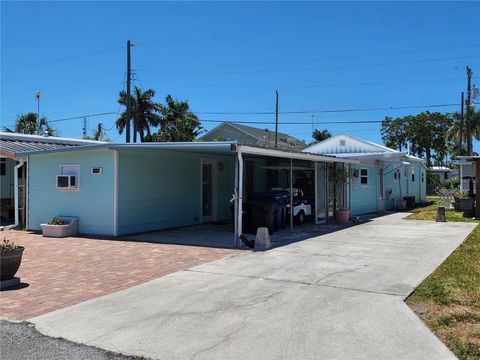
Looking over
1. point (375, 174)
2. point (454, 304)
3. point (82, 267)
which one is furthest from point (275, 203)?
point (375, 174)

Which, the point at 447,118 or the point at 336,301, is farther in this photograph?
the point at 447,118

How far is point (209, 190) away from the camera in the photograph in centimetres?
1586

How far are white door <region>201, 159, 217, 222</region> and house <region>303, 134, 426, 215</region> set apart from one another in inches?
230

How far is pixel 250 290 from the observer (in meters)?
6.24

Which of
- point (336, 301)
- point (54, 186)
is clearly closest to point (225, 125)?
point (54, 186)

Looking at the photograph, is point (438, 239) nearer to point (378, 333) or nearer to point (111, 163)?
point (378, 333)

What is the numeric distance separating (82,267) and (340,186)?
36.8ft

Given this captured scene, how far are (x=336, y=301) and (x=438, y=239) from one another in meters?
6.89

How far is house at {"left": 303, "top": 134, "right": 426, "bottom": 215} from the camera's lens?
765 inches

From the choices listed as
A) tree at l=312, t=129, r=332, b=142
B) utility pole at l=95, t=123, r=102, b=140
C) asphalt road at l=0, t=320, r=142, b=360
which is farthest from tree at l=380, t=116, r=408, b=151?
asphalt road at l=0, t=320, r=142, b=360

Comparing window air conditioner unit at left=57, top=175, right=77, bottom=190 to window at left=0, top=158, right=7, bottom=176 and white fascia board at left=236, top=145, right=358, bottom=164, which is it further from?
window at left=0, top=158, right=7, bottom=176

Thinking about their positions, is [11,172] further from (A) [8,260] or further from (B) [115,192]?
(A) [8,260]

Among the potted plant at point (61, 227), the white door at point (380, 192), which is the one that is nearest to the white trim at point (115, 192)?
the potted plant at point (61, 227)

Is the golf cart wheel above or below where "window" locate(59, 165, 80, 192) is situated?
below
